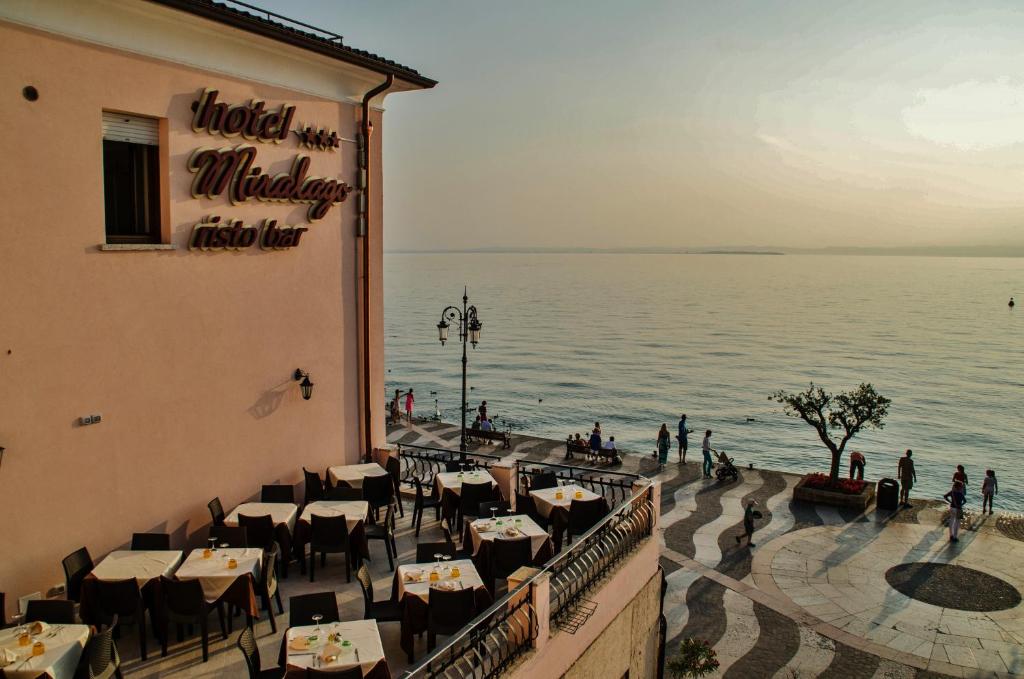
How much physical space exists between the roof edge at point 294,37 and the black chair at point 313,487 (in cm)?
736

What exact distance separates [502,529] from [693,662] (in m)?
4.41

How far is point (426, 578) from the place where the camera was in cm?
962

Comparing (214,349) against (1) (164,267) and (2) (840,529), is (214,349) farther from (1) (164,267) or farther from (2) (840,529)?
(2) (840,529)

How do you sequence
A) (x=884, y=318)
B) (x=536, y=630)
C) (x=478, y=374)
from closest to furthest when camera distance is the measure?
1. (x=536, y=630)
2. (x=478, y=374)
3. (x=884, y=318)

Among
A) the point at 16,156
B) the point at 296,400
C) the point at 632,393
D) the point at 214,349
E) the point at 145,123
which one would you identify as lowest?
the point at 632,393

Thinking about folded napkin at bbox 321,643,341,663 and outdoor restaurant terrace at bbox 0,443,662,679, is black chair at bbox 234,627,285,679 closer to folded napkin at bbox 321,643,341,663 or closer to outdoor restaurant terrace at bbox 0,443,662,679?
outdoor restaurant terrace at bbox 0,443,662,679

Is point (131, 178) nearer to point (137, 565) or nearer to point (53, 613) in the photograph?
point (137, 565)

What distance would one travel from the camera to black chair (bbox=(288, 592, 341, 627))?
28.1 ft

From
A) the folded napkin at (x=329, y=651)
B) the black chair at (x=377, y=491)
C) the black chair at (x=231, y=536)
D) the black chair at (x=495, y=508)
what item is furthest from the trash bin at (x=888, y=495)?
the folded napkin at (x=329, y=651)

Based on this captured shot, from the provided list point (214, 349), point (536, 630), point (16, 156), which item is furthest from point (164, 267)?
point (536, 630)

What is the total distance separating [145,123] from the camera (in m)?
10.8

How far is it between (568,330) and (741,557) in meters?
85.4

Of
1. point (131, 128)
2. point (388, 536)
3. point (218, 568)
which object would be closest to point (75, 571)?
point (218, 568)

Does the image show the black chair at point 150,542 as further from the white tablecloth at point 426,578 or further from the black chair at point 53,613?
the white tablecloth at point 426,578
